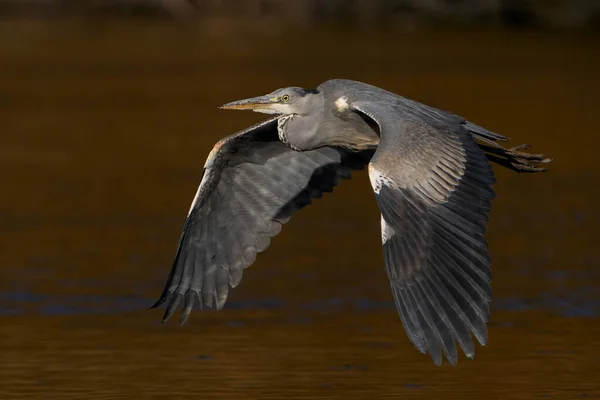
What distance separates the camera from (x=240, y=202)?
914 cm

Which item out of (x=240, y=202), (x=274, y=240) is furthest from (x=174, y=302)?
(x=274, y=240)

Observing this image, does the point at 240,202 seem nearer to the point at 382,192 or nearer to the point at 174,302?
the point at 174,302

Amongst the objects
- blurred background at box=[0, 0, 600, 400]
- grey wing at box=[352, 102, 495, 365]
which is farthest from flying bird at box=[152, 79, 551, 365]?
blurred background at box=[0, 0, 600, 400]

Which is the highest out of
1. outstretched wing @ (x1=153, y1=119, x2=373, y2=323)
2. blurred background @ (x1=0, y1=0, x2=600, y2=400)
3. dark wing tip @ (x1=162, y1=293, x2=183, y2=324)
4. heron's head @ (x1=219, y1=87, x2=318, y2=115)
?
heron's head @ (x1=219, y1=87, x2=318, y2=115)

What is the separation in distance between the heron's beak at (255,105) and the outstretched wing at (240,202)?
179 mm

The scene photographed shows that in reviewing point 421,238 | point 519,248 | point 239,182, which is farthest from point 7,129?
point 421,238

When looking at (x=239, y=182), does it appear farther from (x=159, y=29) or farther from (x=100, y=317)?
(x=159, y=29)

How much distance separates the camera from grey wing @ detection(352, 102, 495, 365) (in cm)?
683

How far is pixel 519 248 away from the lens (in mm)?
11953

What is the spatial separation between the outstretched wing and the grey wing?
4.73ft

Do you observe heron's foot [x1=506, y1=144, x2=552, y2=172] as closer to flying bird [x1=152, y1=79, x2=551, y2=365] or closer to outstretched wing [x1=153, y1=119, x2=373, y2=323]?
flying bird [x1=152, y1=79, x2=551, y2=365]

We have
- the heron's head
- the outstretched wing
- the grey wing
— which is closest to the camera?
the grey wing

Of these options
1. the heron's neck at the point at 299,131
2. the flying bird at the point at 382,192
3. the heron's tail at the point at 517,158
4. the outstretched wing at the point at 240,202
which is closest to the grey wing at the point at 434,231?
the flying bird at the point at 382,192

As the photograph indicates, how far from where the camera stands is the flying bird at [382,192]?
273 inches
